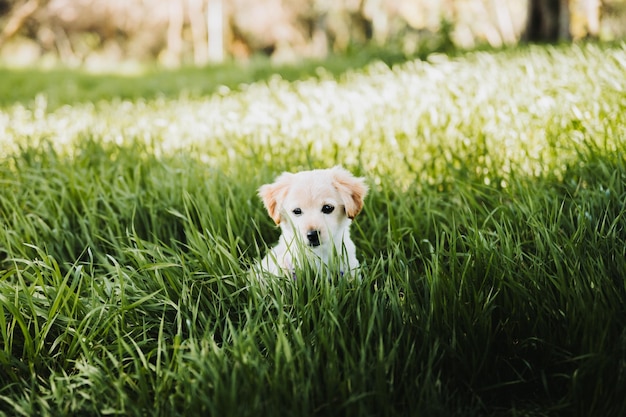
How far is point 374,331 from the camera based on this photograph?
85.3 inches

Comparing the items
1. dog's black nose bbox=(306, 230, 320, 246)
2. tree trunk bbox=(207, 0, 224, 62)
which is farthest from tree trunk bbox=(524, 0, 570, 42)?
tree trunk bbox=(207, 0, 224, 62)

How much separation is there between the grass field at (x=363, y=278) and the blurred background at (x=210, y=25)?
17840mm

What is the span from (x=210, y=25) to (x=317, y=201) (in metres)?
25.4

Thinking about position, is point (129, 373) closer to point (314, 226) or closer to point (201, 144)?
point (314, 226)

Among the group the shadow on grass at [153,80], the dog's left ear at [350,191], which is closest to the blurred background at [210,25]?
the shadow on grass at [153,80]

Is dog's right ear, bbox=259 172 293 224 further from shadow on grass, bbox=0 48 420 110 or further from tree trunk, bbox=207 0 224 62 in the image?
tree trunk, bbox=207 0 224 62

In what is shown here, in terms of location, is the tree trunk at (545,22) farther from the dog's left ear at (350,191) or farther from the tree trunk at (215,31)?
the tree trunk at (215,31)

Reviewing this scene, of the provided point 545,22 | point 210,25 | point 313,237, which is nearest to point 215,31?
point 210,25

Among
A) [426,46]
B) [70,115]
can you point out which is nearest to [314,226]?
[70,115]

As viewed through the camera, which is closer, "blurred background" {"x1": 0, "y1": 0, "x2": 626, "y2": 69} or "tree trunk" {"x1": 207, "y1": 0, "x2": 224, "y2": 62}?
"blurred background" {"x1": 0, "y1": 0, "x2": 626, "y2": 69}

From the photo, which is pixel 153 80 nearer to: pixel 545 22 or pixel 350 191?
pixel 545 22

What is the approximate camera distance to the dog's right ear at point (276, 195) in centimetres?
281

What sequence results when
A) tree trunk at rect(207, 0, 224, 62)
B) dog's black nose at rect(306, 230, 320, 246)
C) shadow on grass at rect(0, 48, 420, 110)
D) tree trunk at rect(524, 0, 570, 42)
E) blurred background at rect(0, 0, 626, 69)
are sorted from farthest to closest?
tree trunk at rect(207, 0, 224, 62), blurred background at rect(0, 0, 626, 69), tree trunk at rect(524, 0, 570, 42), shadow on grass at rect(0, 48, 420, 110), dog's black nose at rect(306, 230, 320, 246)

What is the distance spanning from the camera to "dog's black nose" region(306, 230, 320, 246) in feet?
8.59
